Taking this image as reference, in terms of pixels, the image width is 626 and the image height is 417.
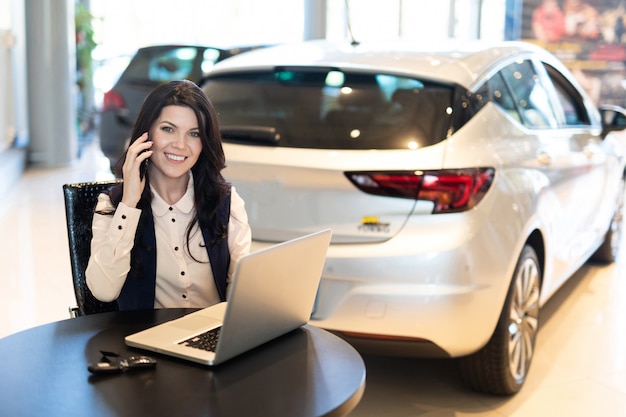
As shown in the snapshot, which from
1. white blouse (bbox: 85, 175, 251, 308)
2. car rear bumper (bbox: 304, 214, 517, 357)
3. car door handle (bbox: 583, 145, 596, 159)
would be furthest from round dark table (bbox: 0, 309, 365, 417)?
car door handle (bbox: 583, 145, 596, 159)

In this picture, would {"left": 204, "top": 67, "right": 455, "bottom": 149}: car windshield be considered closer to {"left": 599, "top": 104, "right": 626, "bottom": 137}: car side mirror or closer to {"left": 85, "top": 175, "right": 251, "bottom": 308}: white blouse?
{"left": 85, "top": 175, "right": 251, "bottom": 308}: white blouse

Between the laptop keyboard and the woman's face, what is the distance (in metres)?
0.48

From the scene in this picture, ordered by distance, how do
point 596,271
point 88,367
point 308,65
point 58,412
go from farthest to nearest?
point 596,271, point 308,65, point 88,367, point 58,412

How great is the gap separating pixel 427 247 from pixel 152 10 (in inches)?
502

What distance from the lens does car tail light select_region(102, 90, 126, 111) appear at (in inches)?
283

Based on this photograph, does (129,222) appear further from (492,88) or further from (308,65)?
(492,88)

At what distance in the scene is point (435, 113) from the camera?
111 inches

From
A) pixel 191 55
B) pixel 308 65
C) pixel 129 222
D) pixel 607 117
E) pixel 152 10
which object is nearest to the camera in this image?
pixel 129 222

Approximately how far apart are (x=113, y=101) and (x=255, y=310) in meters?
6.04

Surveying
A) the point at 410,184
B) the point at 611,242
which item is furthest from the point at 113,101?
the point at 410,184

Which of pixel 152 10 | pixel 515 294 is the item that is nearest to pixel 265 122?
pixel 515 294

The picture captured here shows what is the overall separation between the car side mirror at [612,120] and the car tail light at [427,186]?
6.53 feet

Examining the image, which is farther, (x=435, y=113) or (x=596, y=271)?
(x=596, y=271)

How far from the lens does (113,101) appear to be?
720 cm
